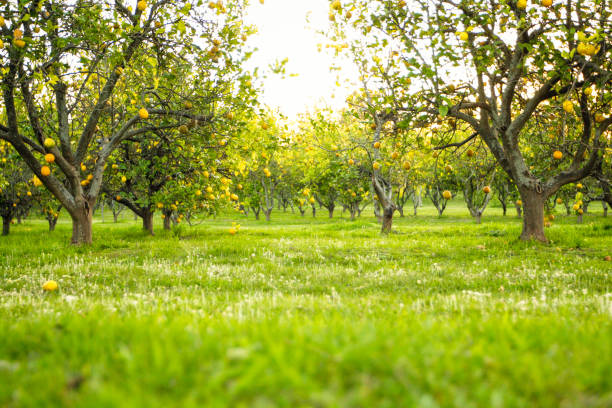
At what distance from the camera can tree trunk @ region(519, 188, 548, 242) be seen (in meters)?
10.6

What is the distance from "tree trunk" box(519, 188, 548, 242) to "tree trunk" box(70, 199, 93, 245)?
519 inches

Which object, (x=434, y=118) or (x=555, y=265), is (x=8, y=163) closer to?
(x=434, y=118)

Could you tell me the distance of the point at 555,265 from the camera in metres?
7.58

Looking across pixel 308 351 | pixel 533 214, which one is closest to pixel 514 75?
pixel 533 214

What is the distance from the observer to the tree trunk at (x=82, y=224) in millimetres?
10883

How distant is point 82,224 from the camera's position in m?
11.0

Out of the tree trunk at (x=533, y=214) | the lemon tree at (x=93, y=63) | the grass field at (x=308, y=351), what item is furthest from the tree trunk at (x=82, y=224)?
the tree trunk at (x=533, y=214)

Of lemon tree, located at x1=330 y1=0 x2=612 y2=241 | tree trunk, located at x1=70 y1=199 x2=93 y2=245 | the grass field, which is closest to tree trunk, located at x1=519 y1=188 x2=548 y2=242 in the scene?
lemon tree, located at x1=330 y1=0 x2=612 y2=241

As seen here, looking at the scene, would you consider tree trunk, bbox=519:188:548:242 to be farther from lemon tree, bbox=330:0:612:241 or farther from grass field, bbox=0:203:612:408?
grass field, bbox=0:203:612:408

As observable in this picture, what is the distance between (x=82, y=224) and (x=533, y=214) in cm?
1362

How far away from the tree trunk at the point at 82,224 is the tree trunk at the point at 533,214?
1318cm

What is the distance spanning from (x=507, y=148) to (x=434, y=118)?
2683 mm

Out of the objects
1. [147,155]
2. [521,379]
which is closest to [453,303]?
[521,379]

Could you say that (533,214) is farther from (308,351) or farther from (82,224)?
(82,224)
